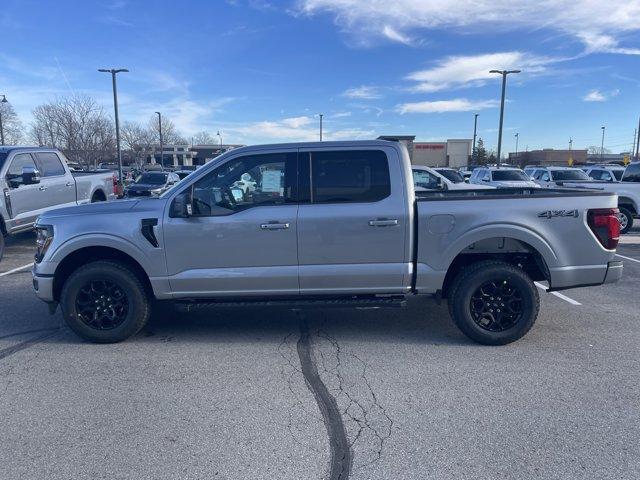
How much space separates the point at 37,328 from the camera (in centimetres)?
539

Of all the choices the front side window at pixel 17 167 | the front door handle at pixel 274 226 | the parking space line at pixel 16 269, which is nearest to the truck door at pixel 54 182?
the front side window at pixel 17 167

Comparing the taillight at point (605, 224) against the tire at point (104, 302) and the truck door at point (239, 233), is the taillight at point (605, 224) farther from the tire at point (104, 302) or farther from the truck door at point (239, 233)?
the tire at point (104, 302)

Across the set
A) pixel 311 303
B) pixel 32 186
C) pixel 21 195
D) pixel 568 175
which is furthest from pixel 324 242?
pixel 568 175

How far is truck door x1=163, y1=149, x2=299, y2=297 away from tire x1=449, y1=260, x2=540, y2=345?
66.9 inches

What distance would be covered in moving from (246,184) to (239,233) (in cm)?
51

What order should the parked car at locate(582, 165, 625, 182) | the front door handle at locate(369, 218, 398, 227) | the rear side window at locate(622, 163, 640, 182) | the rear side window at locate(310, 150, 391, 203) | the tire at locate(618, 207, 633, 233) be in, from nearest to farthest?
1. the front door handle at locate(369, 218, 398, 227)
2. the rear side window at locate(310, 150, 391, 203)
3. the tire at locate(618, 207, 633, 233)
4. the rear side window at locate(622, 163, 640, 182)
5. the parked car at locate(582, 165, 625, 182)

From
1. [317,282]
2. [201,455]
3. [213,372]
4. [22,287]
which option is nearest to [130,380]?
[213,372]

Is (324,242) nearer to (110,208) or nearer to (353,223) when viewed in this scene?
(353,223)

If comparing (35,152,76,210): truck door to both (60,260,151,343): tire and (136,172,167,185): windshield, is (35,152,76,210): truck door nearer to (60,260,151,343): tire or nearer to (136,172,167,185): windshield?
(60,260,151,343): tire

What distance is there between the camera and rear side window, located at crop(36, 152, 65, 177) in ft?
32.2

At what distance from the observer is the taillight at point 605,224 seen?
15.0 ft

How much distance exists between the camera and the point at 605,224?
181 inches

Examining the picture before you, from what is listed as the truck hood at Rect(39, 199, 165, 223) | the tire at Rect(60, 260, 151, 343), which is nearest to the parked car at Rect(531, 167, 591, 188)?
the truck hood at Rect(39, 199, 165, 223)

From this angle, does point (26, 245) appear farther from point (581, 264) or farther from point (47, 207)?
point (581, 264)
